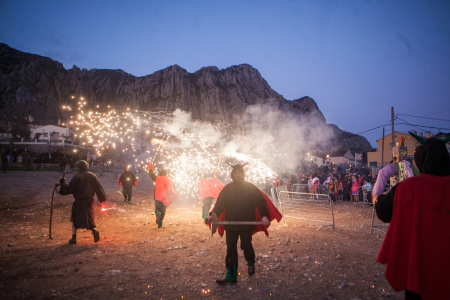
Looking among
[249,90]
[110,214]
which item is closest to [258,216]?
[110,214]

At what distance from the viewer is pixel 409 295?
254 cm

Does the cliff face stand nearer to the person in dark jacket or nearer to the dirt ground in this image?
the dirt ground

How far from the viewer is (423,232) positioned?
7.97 ft

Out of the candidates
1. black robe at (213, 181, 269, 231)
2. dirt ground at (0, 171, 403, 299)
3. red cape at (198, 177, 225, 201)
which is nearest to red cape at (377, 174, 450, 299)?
dirt ground at (0, 171, 403, 299)

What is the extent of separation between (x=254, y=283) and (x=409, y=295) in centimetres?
255

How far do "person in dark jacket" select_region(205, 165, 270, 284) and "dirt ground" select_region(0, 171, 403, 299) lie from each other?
1.20ft

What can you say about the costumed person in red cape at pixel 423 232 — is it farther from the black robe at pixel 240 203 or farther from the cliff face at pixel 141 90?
the cliff face at pixel 141 90

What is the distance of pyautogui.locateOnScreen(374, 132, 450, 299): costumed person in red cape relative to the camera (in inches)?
91.8

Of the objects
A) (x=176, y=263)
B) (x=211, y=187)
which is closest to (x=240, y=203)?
(x=176, y=263)

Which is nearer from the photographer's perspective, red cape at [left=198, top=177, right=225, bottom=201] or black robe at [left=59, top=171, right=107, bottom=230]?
black robe at [left=59, top=171, right=107, bottom=230]

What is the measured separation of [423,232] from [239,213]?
2.77 meters

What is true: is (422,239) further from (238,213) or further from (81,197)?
(81,197)

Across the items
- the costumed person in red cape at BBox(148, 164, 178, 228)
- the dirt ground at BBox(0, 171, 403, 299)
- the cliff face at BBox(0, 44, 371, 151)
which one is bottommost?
the dirt ground at BBox(0, 171, 403, 299)

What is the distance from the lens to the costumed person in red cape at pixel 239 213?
14.8ft
